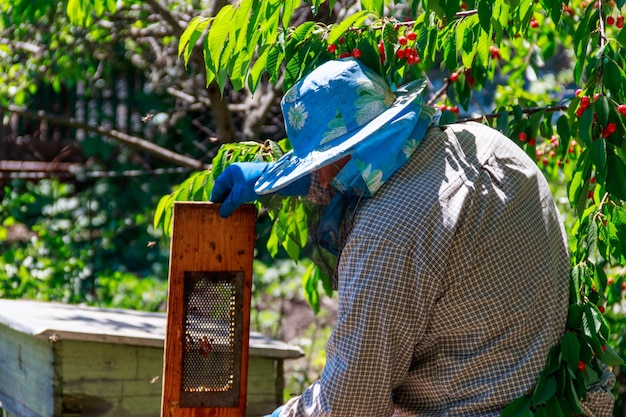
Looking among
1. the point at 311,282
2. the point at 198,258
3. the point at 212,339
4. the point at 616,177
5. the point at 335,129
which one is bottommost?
the point at 311,282

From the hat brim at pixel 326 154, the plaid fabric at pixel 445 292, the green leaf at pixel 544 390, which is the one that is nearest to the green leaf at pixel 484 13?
the hat brim at pixel 326 154

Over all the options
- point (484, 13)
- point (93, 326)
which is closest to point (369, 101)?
point (484, 13)

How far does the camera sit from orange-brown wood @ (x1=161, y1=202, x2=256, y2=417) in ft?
8.27

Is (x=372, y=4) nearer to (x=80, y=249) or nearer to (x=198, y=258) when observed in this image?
(x=198, y=258)

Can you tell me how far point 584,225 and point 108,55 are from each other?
389cm

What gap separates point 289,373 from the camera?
21.2 feet

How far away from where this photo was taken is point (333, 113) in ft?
7.18

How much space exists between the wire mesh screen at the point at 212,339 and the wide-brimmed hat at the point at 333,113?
401 millimetres

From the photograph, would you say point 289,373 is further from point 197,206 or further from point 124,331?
point 197,206

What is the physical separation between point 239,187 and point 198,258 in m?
0.24

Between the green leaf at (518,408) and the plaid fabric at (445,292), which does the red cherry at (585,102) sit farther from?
the green leaf at (518,408)

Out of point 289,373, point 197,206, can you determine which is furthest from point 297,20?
point 197,206

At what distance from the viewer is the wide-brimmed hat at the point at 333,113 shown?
7.02 feet

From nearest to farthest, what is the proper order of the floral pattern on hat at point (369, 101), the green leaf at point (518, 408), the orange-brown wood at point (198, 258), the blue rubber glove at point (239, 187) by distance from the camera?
1. the green leaf at point (518, 408)
2. the floral pattern on hat at point (369, 101)
3. the blue rubber glove at point (239, 187)
4. the orange-brown wood at point (198, 258)
